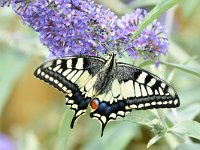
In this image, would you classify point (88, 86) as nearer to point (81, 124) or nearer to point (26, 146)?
point (26, 146)

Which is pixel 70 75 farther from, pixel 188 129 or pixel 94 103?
pixel 188 129

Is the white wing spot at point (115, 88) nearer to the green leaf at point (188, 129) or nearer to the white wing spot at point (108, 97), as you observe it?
the white wing spot at point (108, 97)

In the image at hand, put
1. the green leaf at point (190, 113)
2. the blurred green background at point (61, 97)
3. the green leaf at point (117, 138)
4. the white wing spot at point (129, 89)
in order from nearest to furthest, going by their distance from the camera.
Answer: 1. the white wing spot at point (129, 89)
2. the green leaf at point (190, 113)
3. the blurred green background at point (61, 97)
4. the green leaf at point (117, 138)

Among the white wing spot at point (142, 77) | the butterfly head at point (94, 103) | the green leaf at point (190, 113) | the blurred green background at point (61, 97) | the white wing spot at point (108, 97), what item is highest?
the blurred green background at point (61, 97)

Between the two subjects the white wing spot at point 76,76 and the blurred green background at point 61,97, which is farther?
the blurred green background at point 61,97

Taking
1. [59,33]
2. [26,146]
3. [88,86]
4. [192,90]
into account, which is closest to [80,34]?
[59,33]

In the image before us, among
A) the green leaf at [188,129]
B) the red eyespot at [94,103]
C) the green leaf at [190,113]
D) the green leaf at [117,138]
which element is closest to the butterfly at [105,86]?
the red eyespot at [94,103]
